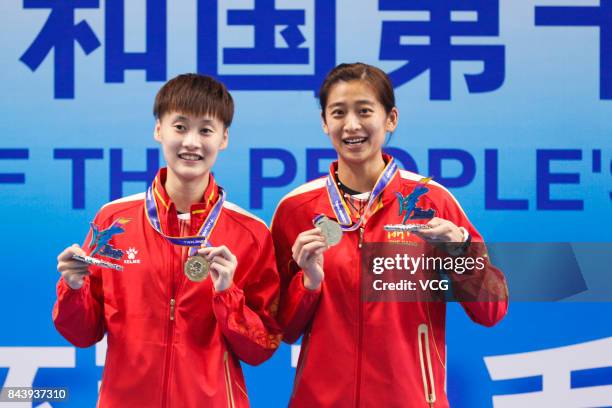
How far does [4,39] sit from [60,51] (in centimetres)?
28

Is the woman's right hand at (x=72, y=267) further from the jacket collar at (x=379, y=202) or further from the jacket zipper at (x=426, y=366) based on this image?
the jacket zipper at (x=426, y=366)

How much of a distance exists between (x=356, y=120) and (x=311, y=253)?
0.48 metres

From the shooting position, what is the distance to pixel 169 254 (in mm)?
2531

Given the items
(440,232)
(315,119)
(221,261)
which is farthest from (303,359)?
(315,119)

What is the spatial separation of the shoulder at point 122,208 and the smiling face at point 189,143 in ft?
0.51

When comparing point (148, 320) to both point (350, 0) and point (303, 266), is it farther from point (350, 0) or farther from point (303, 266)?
point (350, 0)

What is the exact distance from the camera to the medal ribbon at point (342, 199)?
2648 mm

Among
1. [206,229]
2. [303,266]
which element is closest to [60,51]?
[206,229]

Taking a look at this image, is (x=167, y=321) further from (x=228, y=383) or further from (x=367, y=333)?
(x=367, y=333)

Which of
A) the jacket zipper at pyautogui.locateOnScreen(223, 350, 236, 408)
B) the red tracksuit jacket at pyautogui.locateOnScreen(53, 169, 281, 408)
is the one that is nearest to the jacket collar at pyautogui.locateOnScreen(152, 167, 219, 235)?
the red tracksuit jacket at pyautogui.locateOnScreen(53, 169, 281, 408)

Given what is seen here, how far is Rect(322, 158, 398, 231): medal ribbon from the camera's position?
265 centimetres

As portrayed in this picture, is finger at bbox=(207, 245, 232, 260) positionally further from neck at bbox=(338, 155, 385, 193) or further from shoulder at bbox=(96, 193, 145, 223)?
neck at bbox=(338, 155, 385, 193)

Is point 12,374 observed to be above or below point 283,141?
below

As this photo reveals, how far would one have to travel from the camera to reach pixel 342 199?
2719 mm
